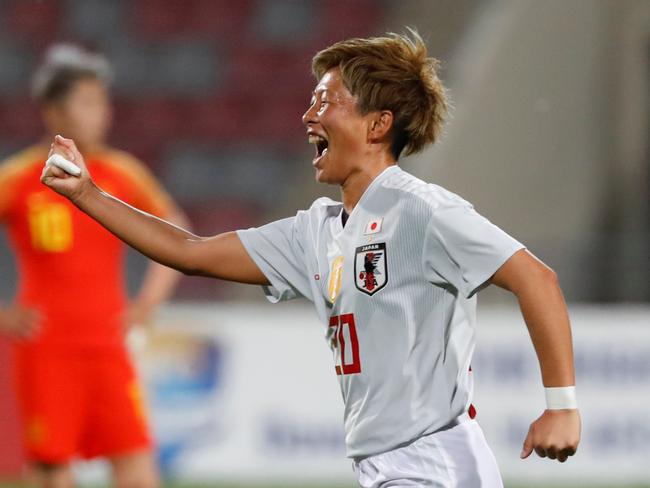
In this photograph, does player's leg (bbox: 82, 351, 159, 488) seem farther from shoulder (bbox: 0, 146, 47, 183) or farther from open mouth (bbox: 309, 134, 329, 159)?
open mouth (bbox: 309, 134, 329, 159)

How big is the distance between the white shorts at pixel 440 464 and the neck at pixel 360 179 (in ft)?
2.02

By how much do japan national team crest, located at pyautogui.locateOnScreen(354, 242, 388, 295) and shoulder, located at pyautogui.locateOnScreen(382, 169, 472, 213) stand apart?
135mm

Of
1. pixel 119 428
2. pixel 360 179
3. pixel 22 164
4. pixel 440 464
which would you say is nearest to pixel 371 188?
pixel 360 179

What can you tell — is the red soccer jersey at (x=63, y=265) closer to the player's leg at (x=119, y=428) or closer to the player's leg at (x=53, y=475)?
the player's leg at (x=119, y=428)

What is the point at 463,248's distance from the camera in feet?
9.67

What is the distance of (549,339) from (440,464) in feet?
1.50

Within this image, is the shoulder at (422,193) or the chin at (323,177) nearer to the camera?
the shoulder at (422,193)

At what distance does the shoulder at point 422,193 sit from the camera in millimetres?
3035

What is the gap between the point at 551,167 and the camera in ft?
29.6

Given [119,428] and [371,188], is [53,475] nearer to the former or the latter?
[119,428]

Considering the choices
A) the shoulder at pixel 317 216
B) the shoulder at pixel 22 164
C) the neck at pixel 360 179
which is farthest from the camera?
the shoulder at pixel 22 164

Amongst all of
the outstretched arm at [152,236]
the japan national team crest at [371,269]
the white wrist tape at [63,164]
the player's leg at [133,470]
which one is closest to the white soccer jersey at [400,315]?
the japan national team crest at [371,269]

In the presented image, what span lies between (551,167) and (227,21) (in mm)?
5437

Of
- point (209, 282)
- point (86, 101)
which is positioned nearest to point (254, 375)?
point (209, 282)
